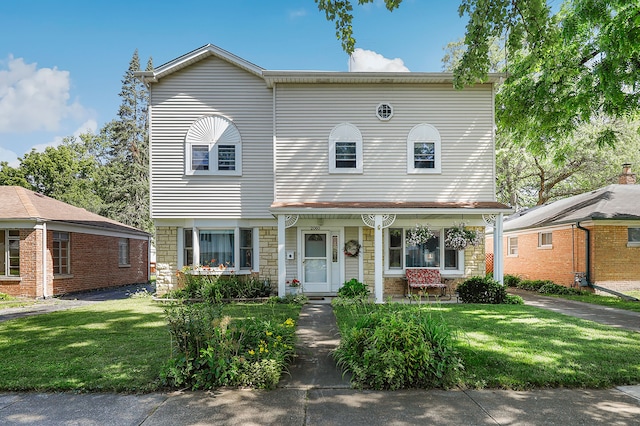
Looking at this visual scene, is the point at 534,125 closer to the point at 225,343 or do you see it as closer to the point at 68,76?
the point at 225,343

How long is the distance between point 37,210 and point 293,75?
1089cm

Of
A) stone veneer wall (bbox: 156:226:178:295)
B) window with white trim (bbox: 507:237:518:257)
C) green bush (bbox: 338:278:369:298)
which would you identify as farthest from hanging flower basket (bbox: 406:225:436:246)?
window with white trim (bbox: 507:237:518:257)

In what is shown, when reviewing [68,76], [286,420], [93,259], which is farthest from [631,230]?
[68,76]

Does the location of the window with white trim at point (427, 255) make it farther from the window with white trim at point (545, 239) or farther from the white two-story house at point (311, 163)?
the window with white trim at point (545, 239)

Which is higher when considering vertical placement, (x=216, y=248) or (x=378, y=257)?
(x=216, y=248)

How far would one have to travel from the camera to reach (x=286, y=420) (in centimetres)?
368

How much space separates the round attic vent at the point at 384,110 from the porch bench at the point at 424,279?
5.13 m

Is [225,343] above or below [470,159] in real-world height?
below

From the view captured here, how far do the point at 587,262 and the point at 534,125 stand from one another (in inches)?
252

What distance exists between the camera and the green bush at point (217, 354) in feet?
14.5

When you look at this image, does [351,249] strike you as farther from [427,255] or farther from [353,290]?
[427,255]

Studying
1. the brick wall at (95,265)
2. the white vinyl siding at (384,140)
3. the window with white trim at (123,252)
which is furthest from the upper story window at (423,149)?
the window with white trim at (123,252)

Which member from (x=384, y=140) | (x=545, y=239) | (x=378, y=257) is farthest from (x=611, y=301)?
(x=384, y=140)

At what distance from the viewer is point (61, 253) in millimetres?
14445
